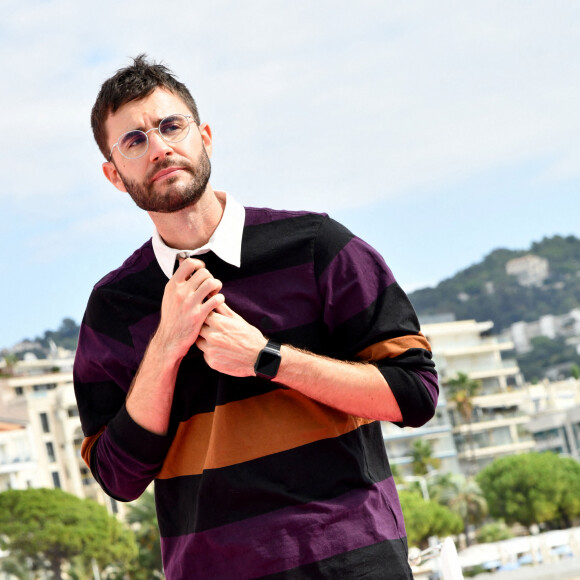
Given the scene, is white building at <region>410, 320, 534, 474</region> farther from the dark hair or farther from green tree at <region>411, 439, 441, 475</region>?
the dark hair

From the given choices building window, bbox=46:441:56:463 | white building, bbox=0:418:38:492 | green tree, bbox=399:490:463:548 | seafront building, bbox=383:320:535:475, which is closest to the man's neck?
green tree, bbox=399:490:463:548

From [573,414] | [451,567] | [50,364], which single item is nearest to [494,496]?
[573,414]

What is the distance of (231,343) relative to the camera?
1.97m

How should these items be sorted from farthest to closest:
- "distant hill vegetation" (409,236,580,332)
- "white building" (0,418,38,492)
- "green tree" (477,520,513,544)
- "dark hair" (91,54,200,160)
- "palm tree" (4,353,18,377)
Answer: "distant hill vegetation" (409,236,580,332)
"palm tree" (4,353,18,377)
"white building" (0,418,38,492)
"green tree" (477,520,513,544)
"dark hair" (91,54,200,160)

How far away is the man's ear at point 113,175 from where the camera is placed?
225 cm

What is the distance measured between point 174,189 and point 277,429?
52 cm

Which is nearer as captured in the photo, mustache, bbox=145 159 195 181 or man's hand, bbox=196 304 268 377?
man's hand, bbox=196 304 268 377

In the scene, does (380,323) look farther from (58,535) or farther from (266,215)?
(58,535)

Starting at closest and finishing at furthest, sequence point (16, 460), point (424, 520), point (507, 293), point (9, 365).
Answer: point (424, 520)
point (16, 460)
point (9, 365)
point (507, 293)

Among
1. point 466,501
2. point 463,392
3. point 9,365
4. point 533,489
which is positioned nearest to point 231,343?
point 533,489

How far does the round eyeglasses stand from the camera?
2.12 m

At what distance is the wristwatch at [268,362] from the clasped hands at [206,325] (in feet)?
0.04

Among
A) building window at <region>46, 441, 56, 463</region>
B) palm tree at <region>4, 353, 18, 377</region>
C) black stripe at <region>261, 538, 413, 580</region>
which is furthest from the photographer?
palm tree at <region>4, 353, 18, 377</region>

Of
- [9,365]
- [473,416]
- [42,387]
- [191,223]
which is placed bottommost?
[191,223]
